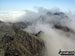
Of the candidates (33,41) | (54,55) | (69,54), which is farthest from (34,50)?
(69,54)

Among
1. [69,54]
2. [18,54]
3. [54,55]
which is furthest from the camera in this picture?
[54,55]

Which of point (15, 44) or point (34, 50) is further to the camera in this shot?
point (34, 50)

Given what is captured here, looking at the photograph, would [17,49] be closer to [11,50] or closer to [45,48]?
[11,50]

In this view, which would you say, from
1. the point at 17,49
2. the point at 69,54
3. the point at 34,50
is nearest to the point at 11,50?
the point at 17,49

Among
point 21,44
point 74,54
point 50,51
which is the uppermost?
point 74,54

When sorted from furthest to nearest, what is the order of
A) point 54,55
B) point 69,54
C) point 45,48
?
point 45,48 → point 54,55 → point 69,54

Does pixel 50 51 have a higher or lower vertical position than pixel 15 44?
lower

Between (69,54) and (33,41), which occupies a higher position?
(69,54)

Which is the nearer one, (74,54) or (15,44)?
(74,54)

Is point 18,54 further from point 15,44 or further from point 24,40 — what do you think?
point 24,40
